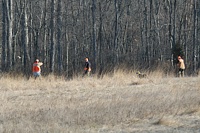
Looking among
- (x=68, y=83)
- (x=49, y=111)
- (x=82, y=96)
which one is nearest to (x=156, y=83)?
(x=68, y=83)

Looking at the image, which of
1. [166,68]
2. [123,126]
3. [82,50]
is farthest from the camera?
[82,50]

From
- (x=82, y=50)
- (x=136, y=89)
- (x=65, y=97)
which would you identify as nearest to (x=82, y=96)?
(x=65, y=97)

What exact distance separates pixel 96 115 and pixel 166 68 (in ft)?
55.9

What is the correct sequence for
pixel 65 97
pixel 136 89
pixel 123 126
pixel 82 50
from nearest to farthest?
pixel 123 126 → pixel 65 97 → pixel 136 89 → pixel 82 50

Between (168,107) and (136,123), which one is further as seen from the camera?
(168,107)

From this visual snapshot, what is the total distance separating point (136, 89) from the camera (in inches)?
650

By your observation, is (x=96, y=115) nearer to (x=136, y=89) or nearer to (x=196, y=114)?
(x=196, y=114)

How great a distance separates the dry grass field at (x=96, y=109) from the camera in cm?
920

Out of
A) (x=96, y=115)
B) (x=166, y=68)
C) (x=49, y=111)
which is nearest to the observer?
(x=96, y=115)

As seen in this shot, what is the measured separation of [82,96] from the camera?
14.5 m

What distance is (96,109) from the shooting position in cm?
1117

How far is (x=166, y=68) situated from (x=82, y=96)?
13.2 meters

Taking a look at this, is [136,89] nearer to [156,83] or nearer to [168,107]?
[156,83]

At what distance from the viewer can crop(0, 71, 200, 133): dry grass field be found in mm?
9195
